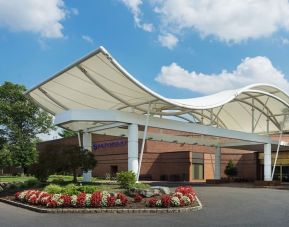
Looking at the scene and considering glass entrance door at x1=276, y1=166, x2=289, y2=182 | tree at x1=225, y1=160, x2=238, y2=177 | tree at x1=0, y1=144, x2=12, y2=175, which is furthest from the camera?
tree at x1=225, y1=160, x2=238, y2=177

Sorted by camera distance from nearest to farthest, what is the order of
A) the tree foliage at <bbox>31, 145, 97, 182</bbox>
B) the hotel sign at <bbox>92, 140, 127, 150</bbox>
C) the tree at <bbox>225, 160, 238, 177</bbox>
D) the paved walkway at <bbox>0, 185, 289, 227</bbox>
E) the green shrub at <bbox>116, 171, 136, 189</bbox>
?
1. the paved walkway at <bbox>0, 185, 289, 227</bbox>
2. the green shrub at <bbox>116, 171, 136, 189</bbox>
3. the tree foliage at <bbox>31, 145, 97, 182</bbox>
4. the tree at <bbox>225, 160, 238, 177</bbox>
5. the hotel sign at <bbox>92, 140, 127, 150</bbox>

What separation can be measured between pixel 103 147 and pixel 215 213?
1789 inches

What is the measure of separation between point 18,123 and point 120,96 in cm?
2706

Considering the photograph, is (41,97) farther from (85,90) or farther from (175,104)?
(175,104)

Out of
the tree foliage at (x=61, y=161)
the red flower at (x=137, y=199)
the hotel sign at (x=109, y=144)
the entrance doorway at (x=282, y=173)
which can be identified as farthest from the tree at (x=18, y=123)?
the red flower at (x=137, y=199)

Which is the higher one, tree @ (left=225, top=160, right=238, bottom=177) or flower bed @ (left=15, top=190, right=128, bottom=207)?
tree @ (left=225, top=160, right=238, bottom=177)

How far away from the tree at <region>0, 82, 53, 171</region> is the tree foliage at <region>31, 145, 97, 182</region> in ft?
78.2

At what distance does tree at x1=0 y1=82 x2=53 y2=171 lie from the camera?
5184 cm

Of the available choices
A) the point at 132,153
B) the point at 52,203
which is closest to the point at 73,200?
the point at 52,203

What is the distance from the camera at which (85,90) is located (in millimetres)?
31125

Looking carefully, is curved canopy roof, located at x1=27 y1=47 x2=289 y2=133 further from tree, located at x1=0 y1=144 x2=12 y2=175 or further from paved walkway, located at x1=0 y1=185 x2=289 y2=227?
tree, located at x1=0 y1=144 x2=12 y2=175

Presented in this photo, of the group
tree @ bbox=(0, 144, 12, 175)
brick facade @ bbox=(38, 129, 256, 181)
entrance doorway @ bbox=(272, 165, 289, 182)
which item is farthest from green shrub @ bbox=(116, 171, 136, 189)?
brick facade @ bbox=(38, 129, 256, 181)

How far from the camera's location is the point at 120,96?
31.1m

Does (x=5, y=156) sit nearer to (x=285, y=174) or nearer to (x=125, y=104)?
(x=125, y=104)
